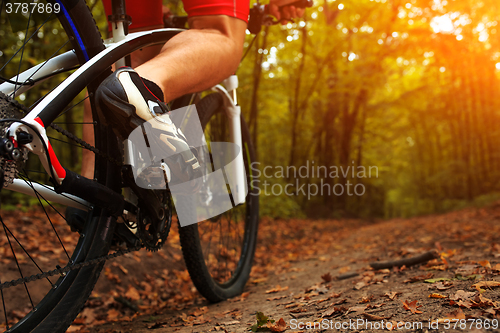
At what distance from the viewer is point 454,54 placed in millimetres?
9484

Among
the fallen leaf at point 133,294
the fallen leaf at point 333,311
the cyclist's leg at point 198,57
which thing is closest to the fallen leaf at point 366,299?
the fallen leaf at point 333,311

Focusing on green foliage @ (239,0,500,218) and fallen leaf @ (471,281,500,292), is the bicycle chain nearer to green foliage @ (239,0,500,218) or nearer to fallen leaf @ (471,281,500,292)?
fallen leaf @ (471,281,500,292)

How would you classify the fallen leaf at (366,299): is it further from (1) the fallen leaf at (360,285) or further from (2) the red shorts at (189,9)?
(2) the red shorts at (189,9)

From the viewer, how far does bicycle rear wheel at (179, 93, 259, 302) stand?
5.49 feet

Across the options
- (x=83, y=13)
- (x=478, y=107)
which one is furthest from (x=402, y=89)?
(x=83, y=13)

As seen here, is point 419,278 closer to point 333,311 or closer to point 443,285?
point 443,285

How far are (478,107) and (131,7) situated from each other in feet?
48.3

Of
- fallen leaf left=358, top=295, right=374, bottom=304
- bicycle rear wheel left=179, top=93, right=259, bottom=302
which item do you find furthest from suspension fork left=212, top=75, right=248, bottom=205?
fallen leaf left=358, top=295, right=374, bottom=304

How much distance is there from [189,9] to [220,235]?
1420mm

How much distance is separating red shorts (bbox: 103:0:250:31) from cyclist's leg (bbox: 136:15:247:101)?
0.07 ft

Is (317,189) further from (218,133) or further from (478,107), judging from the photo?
(218,133)

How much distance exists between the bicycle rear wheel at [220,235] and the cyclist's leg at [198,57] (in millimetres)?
500

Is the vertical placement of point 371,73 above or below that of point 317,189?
above

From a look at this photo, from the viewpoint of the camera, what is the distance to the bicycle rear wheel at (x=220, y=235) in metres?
1.67
